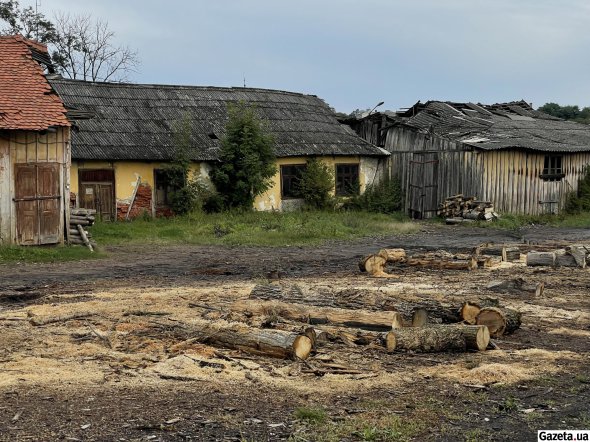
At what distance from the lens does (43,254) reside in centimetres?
1798

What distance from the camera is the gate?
28.3m

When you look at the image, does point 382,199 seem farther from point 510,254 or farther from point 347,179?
point 510,254

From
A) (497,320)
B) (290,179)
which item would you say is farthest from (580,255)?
(290,179)

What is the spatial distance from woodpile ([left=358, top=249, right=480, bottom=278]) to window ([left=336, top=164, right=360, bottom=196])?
12.9 meters

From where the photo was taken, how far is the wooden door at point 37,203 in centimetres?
1870

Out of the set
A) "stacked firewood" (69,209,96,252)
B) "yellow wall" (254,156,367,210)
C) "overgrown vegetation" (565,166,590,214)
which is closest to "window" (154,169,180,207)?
"yellow wall" (254,156,367,210)

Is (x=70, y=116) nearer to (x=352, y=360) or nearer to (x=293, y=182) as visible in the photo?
(x=293, y=182)

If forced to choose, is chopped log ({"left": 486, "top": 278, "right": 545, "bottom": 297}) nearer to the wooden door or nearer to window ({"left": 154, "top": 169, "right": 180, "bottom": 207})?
the wooden door

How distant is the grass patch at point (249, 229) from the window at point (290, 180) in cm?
199

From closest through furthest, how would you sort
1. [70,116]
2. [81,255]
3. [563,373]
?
1. [563,373]
2. [81,255]
3. [70,116]

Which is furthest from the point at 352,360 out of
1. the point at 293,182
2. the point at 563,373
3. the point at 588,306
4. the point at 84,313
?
the point at 293,182

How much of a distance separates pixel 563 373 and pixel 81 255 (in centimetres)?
1271

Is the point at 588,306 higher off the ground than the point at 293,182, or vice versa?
the point at 293,182

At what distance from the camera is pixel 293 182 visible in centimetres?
2894
